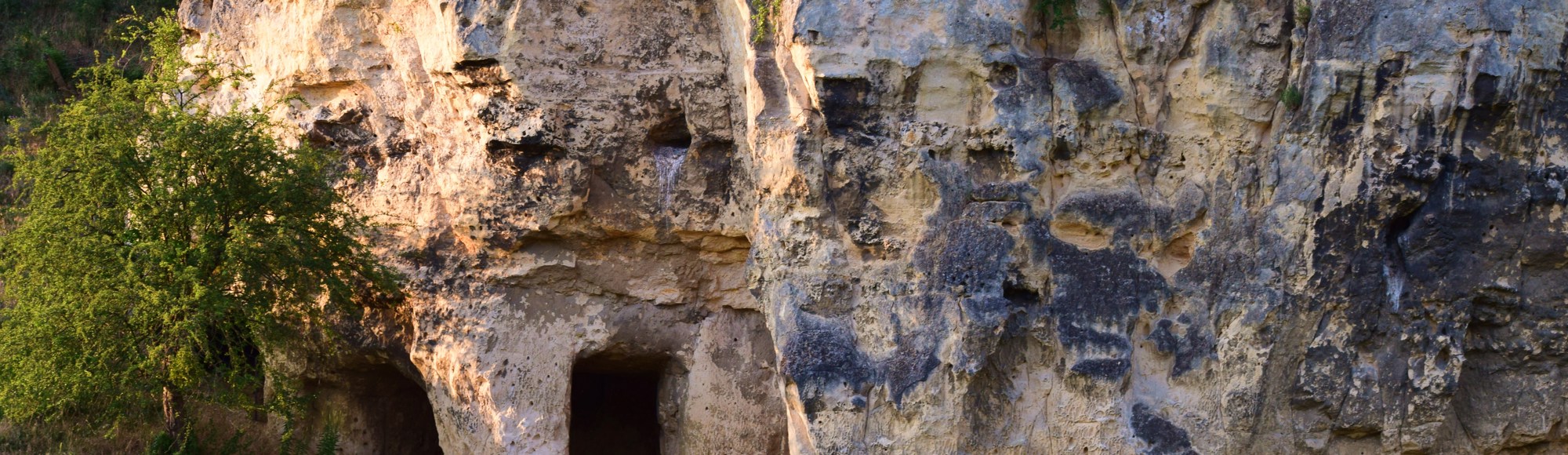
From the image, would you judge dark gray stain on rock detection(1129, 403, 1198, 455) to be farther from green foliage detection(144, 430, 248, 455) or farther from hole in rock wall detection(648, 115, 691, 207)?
green foliage detection(144, 430, 248, 455)

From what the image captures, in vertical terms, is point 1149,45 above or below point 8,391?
above

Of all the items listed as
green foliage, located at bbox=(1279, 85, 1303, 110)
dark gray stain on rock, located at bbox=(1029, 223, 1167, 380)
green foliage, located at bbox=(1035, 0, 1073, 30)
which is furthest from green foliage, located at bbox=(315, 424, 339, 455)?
green foliage, located at bbox=(1279, 85, 1303, 110)

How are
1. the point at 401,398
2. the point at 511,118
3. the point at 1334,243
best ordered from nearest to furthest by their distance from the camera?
the point at 1334,243, the point at 511,118, the point at 401,398

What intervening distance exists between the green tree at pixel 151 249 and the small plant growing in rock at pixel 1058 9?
13.4 feet

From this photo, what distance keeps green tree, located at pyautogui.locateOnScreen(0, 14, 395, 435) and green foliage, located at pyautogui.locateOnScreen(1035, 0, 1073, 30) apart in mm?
4097

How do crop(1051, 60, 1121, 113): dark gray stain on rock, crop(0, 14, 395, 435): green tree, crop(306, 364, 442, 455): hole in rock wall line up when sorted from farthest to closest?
crop(306, 364, 442, 455): hole in rock wall → crop(0, 14, 395, 435): green tree → crop(1051, 60, 1121, 113): dark gray stain on rock

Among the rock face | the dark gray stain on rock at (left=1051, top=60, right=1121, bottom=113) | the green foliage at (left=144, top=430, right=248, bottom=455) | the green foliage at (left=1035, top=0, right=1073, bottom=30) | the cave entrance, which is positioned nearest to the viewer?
the rock face

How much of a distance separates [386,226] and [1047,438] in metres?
4.20

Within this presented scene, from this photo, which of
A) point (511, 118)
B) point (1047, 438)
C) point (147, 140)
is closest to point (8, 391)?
point (147, 140)

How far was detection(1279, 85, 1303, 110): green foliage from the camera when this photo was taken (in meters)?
6.93

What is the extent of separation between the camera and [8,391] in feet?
26.5

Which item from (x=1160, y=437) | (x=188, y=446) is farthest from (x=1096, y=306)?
(x=188, y=446)

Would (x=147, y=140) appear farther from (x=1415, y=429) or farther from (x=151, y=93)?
(x=1415, y=429)

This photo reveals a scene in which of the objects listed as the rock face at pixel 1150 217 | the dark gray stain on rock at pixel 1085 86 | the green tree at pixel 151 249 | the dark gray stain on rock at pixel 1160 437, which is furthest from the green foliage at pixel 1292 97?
the green tree at pixel 151 249
